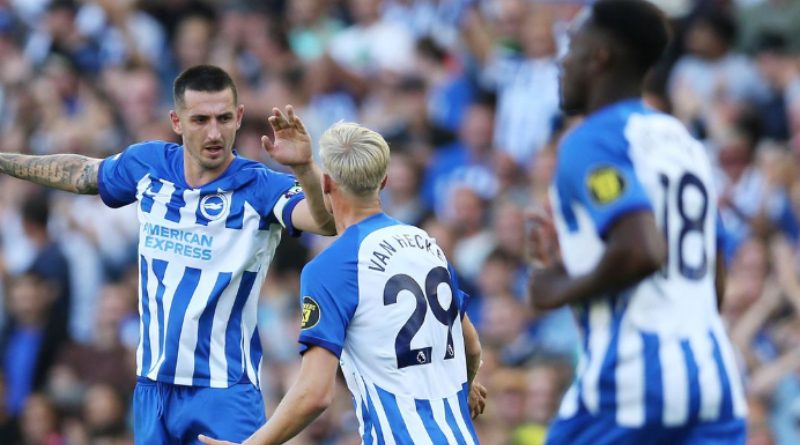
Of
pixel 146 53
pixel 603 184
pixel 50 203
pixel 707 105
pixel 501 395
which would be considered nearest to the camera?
pixel 603 184

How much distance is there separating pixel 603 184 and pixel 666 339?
1.89 feet

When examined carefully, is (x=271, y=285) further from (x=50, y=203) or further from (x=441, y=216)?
(x=50, y=203)

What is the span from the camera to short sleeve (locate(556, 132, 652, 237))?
16.8 ft

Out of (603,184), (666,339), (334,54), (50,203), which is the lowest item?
(666,339)

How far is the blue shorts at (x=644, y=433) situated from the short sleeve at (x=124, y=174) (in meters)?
3.15

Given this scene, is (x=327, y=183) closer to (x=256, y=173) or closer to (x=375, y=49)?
(x=256, y=173)

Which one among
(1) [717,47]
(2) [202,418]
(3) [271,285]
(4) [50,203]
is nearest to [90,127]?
(4) [50,203]

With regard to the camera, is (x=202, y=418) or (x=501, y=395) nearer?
(x=202, y=418)

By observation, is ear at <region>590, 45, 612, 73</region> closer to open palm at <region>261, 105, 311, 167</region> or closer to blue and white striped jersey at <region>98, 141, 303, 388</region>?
open palm at <region>261, 105, 311, 167</region>

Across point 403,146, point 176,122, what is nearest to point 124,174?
point 176,122

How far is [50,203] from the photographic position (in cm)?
1590

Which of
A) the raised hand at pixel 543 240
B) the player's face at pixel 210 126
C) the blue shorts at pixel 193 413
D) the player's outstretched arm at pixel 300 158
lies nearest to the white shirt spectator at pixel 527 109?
the player's face at pixel 210 126

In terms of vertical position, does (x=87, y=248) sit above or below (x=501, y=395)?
above

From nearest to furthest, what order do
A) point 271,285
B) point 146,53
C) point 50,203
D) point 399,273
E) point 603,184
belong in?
point 603,184 < point 399,273 < point 271,285 < point 50,203 < point 146,53
